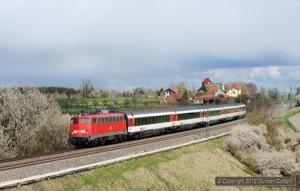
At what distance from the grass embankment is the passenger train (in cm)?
663

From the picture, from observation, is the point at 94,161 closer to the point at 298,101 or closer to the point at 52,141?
the point at 52,141

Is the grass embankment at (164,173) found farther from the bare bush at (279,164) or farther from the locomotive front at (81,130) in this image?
the locomotive front at (81,130)

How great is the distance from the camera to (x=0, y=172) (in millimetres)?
19516

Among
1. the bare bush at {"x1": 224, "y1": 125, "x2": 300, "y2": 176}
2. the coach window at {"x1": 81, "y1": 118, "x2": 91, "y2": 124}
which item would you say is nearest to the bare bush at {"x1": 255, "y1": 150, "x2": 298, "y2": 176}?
the bare bush at {"x1": 224, "y1": 125, "x2": 300, "y2": 176}

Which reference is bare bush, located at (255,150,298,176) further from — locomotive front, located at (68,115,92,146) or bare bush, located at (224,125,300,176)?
locomotive front, located at (68,115,92,146)

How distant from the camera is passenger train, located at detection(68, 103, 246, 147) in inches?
1224

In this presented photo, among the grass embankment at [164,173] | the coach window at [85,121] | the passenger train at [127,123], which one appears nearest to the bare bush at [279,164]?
the grass embankment at [164,173]

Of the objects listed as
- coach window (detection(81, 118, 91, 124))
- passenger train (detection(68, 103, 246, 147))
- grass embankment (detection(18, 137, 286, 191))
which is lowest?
grass embankment (detection(18, 137, 286, 191))

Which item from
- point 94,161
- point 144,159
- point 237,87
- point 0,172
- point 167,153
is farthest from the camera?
point 237,87

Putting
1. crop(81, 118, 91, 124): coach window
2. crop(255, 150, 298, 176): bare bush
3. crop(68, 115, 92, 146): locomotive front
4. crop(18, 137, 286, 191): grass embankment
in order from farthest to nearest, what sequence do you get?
crop(255, 150, 298, 176): bare bush → crop(81, 118, 91, 124): coach window → crop(68, 115, 92, 146): locomotive front → crop(18, 137, 286, 191): grass embankment

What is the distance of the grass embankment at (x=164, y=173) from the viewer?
61.7ft

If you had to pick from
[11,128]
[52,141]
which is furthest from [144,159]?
[11,128]

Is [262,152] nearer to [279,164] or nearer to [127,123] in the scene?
[279,164]

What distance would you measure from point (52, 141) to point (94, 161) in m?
11.6
